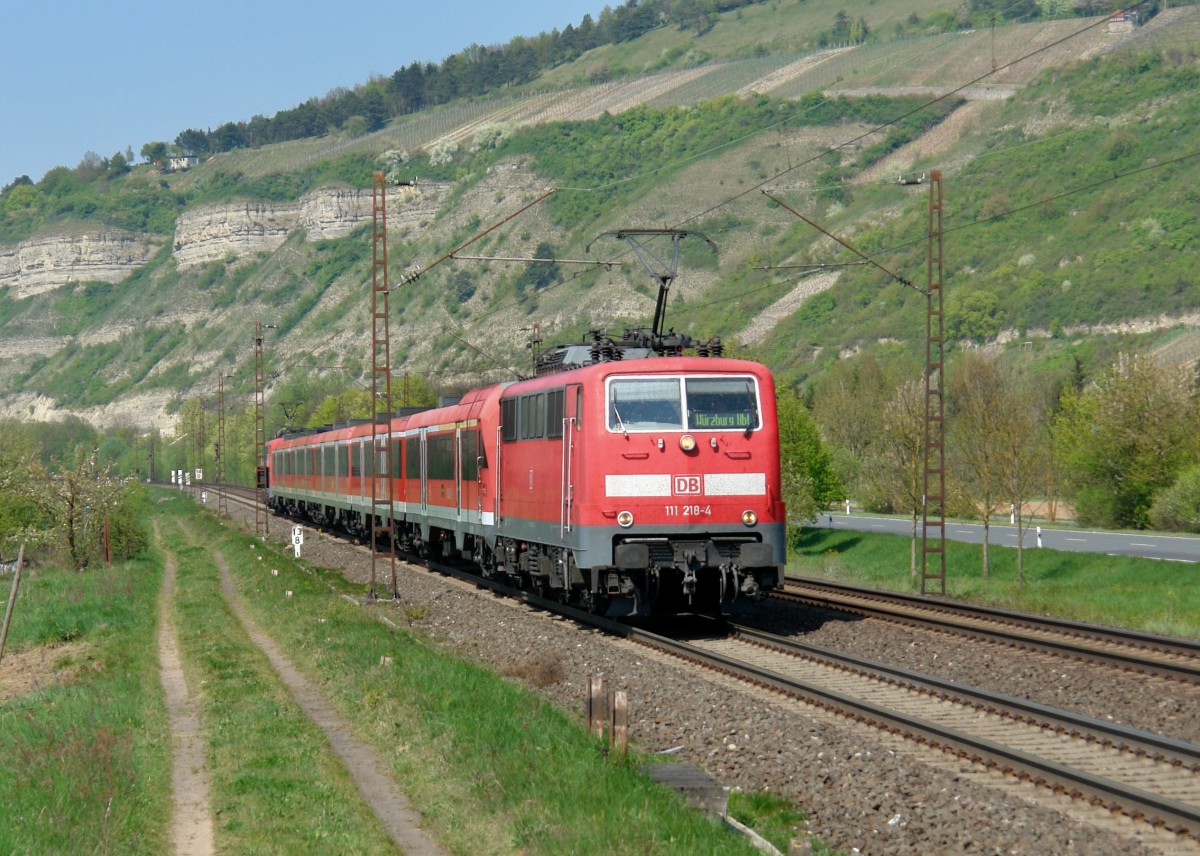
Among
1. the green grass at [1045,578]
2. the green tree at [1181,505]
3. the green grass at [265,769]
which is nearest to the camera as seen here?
the green grass at [265,769]

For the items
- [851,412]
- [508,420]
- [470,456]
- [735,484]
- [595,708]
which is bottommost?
[595,708]

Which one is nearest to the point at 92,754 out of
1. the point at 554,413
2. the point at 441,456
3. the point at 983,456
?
the point at 554,413

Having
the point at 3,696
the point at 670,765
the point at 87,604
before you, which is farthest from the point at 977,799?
the point at 87,604

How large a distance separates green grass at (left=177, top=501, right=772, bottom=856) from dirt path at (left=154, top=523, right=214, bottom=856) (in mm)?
1587

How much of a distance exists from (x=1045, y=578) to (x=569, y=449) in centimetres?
2262

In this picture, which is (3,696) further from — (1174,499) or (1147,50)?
(1147,50)

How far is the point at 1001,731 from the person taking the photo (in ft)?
43.3

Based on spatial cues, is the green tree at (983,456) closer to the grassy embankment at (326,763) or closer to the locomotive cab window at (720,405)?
the locomotive cab window at (720,405)

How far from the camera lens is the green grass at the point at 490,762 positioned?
372 inches

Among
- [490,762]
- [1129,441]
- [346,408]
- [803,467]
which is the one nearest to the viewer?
[490,762]

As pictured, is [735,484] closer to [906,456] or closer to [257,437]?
[906,456]

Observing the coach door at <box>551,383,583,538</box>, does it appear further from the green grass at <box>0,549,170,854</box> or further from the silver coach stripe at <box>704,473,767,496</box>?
the green grass at <box>0,549,170,854</box>

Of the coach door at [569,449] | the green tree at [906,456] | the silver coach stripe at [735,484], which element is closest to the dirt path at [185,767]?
the coach door at [569,449]

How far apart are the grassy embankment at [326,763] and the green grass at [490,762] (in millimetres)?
23
